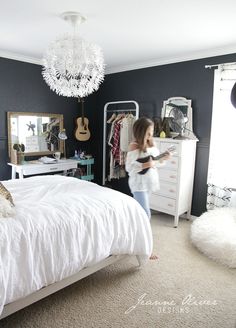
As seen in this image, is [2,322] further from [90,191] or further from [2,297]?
[90,191]

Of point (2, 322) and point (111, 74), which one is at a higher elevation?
point (111, 74)

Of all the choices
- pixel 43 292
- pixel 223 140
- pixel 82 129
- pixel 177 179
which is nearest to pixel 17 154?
pixel 82 129

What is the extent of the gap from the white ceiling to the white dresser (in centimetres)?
118

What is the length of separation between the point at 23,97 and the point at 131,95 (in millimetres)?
1735

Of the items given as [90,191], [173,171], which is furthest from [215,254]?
[90,191]

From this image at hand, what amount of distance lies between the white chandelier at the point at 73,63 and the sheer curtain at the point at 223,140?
63.9 inches

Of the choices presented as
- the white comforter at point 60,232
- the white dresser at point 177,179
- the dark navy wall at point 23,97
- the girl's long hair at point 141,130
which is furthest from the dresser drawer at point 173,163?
the dark navy wall at point 23,97

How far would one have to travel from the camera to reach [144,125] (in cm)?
250

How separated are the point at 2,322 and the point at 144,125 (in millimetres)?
1945

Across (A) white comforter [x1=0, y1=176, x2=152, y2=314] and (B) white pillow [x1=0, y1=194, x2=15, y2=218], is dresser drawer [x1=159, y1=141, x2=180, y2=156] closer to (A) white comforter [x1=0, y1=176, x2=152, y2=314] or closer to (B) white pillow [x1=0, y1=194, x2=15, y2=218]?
(A) white comforter [x1=0, y1=176, x2=152, y2=314]

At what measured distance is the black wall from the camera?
Result: 3.44 meters

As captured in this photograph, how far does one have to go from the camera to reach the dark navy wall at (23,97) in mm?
3738

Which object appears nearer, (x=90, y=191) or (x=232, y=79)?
(x=90, y=191)

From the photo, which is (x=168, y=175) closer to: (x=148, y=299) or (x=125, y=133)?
A: (x=125, y=133)
